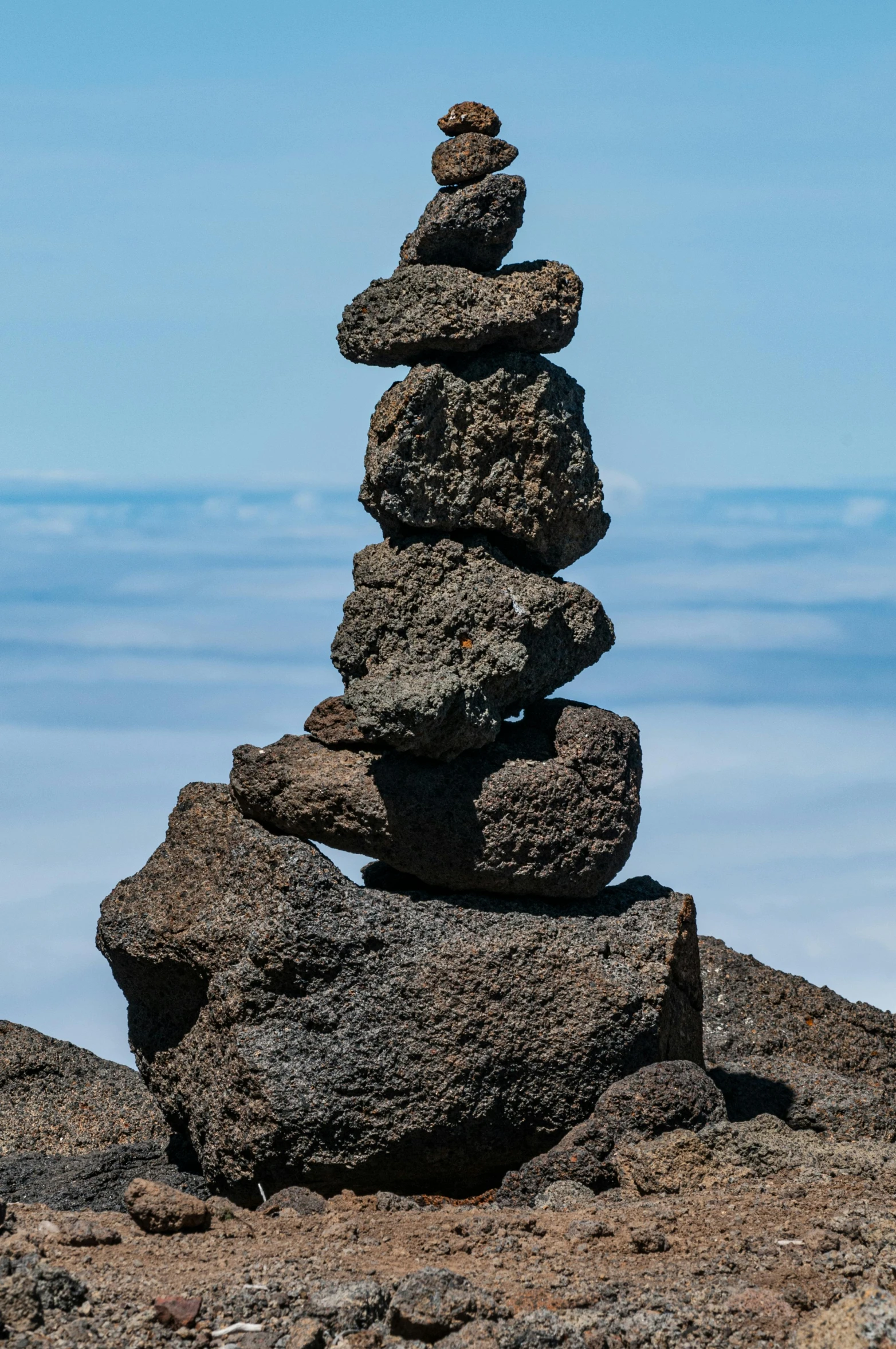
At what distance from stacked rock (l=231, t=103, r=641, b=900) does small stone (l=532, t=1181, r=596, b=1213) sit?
6.73 ft

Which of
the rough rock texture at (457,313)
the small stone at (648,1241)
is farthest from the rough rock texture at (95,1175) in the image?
the rough rock texture at (457,313)

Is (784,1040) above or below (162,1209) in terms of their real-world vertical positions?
above

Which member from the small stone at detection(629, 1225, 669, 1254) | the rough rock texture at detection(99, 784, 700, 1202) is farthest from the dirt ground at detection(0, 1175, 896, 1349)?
the rough rock texture at detection(99, 784, 700, 1202)

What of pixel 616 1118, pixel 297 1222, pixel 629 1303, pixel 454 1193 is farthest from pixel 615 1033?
pixel 629 1303

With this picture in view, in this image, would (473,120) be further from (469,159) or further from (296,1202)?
(296,1202)

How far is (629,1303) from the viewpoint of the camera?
763 cm

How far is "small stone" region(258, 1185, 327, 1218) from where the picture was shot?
10203 mm

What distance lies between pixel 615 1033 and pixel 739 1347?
3.93 m

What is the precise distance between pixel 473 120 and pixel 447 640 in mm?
4086

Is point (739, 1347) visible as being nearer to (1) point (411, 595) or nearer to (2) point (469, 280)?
(1) point (411, 595)

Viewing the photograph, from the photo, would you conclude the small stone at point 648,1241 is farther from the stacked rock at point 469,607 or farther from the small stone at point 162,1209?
the stacked rock at point 469,607

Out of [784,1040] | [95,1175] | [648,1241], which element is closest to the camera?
[648,1241]

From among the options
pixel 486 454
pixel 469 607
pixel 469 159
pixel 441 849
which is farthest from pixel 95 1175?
pixel 469 159

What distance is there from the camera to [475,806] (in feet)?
36.9
